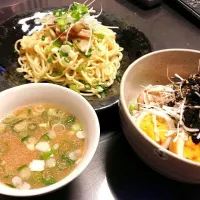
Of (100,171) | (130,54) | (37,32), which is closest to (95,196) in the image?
(100,171)

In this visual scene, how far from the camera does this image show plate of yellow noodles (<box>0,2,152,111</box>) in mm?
1732

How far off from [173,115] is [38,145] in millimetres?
540

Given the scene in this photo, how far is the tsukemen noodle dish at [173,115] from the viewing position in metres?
1.23

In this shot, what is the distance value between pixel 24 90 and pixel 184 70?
74 cm

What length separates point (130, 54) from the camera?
1885 millimetres

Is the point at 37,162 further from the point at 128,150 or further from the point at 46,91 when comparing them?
the point at 128,150

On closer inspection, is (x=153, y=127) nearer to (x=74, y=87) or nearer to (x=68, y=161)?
(x=68, y=161)

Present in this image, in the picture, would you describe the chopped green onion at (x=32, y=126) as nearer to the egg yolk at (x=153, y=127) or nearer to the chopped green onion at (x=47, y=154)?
the chopped green onion at (x=47, y=154)

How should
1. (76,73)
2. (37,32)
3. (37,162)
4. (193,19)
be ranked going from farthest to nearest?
(193,19)
(37,32)
(76,73)
(37,162)

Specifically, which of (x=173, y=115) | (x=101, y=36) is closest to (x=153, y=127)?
(x=173, y=115)

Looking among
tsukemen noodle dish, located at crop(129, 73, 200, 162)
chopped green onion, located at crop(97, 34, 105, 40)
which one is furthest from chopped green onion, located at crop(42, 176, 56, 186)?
chopped green onion, located at crop(97, 34, 105, 40)

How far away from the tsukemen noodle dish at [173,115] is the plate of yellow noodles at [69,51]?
24 centimetres

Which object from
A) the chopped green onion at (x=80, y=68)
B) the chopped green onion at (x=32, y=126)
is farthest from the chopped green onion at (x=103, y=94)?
the chopped green onion at (x=32, y=126)

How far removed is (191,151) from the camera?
1.21 metres
